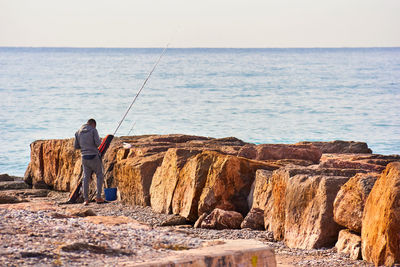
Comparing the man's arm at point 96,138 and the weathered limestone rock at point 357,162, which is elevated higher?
the man's arm at point 96,138

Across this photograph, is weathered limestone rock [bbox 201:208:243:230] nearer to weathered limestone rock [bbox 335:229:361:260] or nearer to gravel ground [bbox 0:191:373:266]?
gravel ground [bbox 0:191:373:266]

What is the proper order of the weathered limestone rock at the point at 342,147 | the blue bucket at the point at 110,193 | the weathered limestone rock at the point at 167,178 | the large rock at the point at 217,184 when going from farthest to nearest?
the weathered limestone rock at the point at 342,147 < the blue bucket at the point at 110,193 < the weathered limestone rock at the point at 167,178 < the large rock at the point at 217,184

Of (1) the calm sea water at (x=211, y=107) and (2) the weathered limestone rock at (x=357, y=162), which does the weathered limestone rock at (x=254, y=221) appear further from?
(1) the calm sea water at (x=211, y=107)

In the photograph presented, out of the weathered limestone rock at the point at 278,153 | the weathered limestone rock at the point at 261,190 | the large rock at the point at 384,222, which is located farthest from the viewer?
the weathered limestone rock at the point at 278,153

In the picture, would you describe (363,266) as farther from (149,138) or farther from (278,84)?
(278,84)

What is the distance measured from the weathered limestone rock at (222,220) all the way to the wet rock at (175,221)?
1.88ft

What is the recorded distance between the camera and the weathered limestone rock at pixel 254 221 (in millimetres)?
8586

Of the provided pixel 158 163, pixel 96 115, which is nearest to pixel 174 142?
pixel 158 163

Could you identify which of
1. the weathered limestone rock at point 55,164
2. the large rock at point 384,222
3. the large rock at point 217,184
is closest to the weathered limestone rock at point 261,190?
the large rock at point 217,184

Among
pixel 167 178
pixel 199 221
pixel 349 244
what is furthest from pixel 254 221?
pixel 167 178

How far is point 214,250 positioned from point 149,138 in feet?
30.8

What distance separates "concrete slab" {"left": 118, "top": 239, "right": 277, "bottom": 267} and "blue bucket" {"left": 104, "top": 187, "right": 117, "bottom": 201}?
6.89 m

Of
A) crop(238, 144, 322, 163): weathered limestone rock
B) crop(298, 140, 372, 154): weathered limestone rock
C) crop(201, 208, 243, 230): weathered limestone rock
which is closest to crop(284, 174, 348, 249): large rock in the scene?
crop(201, 208, 243, 230): weathered limestone rock

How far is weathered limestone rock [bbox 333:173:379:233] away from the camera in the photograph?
22.8 ft
